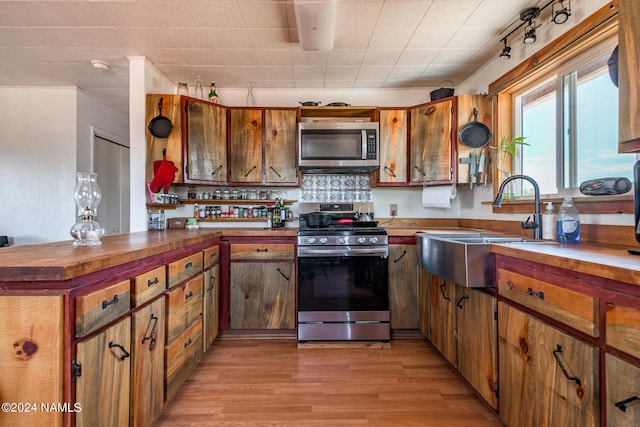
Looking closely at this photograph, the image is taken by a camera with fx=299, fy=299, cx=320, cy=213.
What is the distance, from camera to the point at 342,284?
7.82ft

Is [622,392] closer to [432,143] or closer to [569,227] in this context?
[569,227]

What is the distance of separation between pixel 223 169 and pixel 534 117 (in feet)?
8.39

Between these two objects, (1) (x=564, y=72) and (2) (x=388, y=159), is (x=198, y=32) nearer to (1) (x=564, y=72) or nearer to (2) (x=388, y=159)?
(2) (x=388, y=159)

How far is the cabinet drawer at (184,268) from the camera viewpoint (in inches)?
62.3

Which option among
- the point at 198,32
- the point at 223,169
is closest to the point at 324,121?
the point at 223,169

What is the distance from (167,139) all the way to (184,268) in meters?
1.38

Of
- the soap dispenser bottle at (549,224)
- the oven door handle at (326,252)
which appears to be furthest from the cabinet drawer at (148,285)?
the soap dispenser bottle at (549,224)

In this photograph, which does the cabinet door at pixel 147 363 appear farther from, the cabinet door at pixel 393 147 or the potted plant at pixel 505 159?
the potted plant at pixel 505 159

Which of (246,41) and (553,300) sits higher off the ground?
(246,41)

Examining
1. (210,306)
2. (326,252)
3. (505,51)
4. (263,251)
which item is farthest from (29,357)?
(505,51)

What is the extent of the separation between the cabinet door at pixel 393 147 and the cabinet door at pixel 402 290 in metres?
0.72

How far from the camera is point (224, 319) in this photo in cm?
244

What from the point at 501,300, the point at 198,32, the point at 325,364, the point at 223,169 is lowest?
the point at 325,364

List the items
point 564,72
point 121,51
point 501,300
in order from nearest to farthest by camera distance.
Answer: point 501,300, point 564,72, point 121,51
